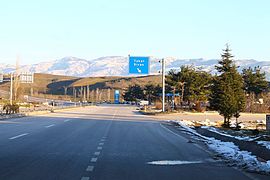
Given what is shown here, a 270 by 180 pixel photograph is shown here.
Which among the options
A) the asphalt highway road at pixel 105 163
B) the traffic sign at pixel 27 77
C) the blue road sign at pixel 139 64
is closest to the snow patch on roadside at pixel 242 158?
the asphalt highway road at pixel 105 163

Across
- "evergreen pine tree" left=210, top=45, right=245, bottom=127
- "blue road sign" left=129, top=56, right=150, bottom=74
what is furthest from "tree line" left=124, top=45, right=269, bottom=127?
"blue road sign" left=129, top=56, right=150, bottom=74

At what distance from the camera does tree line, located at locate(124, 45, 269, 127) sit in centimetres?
3388

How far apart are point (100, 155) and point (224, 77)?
25.1m

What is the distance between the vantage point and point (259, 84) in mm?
84125

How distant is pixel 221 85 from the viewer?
114 feet

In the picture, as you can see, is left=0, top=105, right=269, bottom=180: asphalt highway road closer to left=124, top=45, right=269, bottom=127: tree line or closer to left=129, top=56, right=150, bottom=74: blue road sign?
left=124, top=45, right=269, bottom=127: tree line

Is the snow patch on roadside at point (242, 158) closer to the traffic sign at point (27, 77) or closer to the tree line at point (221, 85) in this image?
the tree line at point (221, 85)

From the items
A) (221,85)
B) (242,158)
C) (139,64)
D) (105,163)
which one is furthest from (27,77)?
(105,163)

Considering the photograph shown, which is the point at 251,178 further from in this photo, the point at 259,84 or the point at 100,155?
the point at 259,84

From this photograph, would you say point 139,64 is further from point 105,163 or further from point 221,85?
point 105,163

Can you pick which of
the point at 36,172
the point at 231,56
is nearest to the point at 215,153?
the point at 36,172

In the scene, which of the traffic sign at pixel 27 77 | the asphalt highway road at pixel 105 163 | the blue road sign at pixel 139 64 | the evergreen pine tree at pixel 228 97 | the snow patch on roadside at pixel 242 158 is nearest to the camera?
the asphalt highway road at pixel 105 163

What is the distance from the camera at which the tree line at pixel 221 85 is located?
1334 inches

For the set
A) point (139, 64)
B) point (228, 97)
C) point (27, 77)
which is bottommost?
point (228, 97)
